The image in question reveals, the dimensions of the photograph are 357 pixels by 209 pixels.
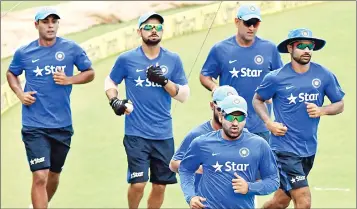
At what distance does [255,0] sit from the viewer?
23.5 meters

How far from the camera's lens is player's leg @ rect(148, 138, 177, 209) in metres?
12.6

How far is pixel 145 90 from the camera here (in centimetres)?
1238

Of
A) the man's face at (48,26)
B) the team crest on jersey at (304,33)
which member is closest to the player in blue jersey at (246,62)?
the team crest on jersey at (304,33)

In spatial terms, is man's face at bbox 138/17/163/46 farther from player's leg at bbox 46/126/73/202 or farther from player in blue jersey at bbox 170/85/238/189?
player in blue jersey at bbox 170/85/238/189

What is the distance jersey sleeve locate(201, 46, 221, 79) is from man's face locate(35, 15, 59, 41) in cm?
178

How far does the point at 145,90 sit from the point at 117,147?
419 centimetres

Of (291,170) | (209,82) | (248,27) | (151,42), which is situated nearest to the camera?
(291,170)

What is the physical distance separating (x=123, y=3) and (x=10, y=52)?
349 cm

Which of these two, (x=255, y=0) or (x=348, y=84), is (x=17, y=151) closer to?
(x=348, y=84)

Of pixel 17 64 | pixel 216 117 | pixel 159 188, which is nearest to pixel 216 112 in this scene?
pixel 216 117

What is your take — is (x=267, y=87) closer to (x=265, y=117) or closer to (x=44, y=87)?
(x=265, y=117)

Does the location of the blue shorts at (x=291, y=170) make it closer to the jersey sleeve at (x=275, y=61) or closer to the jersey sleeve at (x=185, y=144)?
the jersey sleeve at (x=275, y=61)

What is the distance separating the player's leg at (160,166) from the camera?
12609 mm

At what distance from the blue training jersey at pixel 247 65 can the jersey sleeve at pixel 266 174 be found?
7.73 feet
